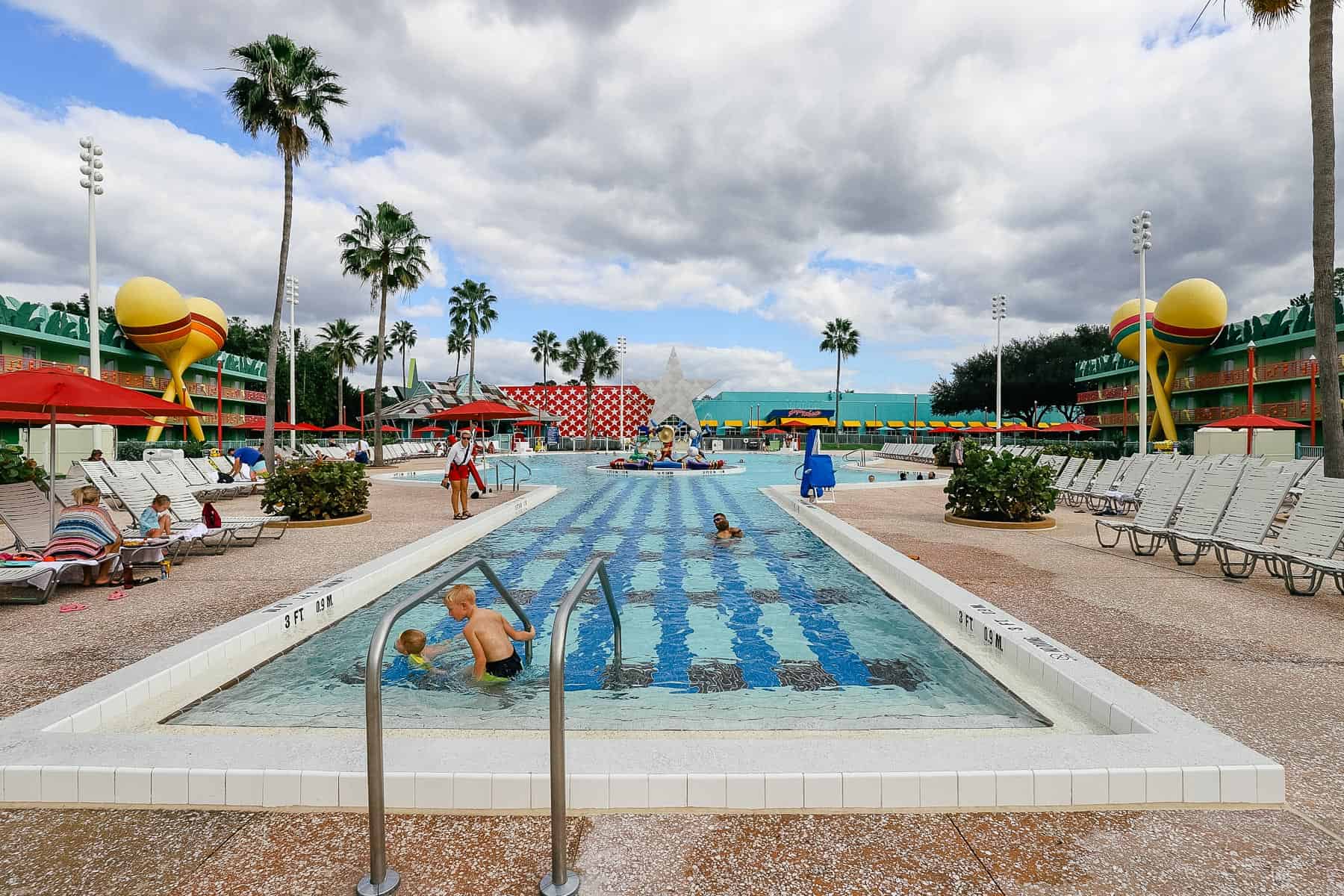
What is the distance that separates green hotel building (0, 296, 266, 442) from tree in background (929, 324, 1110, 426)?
57.5m

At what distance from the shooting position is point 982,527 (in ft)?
38.0

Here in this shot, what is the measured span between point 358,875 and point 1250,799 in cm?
360

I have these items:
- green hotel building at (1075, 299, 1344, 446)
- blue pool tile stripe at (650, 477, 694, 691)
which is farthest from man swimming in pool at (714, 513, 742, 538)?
green hotel building at (1075, 299, 1344, 446)

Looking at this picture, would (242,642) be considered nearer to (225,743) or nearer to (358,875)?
(225,743)

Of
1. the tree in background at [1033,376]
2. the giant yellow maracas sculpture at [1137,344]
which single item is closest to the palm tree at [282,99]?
the giant yellow maracas sculpture at [1137,344]

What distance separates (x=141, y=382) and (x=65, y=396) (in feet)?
126

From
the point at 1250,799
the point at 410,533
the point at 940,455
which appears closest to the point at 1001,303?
the point at 940,455

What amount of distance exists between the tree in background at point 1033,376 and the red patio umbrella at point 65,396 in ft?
210

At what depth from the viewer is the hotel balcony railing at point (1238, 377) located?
3347 centimetres

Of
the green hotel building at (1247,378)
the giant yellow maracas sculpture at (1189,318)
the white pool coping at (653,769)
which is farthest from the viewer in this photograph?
the giant yellow maracas sculpture at (1189,318)

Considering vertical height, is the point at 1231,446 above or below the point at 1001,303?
below

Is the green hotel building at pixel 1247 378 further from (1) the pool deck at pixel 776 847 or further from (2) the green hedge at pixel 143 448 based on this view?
(2) the green hedge at pixel 143 448

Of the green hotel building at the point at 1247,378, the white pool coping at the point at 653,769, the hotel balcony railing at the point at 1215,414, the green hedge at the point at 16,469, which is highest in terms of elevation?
the green hotel building at the point at 1247,378

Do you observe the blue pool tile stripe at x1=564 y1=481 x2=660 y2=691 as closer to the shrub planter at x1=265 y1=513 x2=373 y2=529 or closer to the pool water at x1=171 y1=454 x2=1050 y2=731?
the pool water at x1=171 y1=454 x2=1050 y2=731
